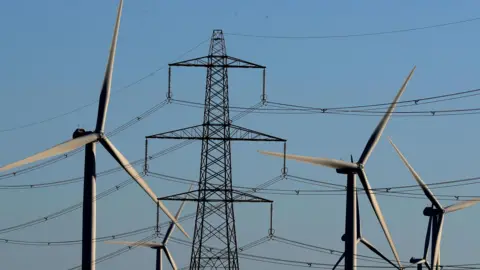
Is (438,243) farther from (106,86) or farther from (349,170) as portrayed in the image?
(106,86)

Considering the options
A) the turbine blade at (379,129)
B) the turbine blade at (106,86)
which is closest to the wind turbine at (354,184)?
the turbine blade at (379,129)

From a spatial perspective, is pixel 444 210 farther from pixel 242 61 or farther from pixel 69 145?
pixel 69 145

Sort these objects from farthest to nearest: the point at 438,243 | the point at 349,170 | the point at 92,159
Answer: the point at 438,243 < the point at 349,170 < the point at 92,159

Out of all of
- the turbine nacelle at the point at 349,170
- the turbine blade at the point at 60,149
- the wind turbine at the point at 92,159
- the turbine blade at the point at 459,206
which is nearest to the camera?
the turbine blade at the point at 60,149

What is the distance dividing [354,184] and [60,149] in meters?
23.5

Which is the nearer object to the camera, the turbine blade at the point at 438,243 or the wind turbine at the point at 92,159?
the wind turbine at the point at 92,159

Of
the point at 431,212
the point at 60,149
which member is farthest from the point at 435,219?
the point at 60,149

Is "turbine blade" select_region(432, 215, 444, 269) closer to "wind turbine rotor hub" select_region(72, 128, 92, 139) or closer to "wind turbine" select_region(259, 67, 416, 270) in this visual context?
"wind turbine" select_region(259, 67, 416, 270)

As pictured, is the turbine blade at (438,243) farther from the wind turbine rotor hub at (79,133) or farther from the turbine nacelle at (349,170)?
the wind turbine rotor hub at (79,133)

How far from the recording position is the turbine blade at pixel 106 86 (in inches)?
5674

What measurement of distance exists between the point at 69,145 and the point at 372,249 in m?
32.8

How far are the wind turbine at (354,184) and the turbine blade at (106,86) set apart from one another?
12.5m

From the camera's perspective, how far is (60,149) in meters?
139

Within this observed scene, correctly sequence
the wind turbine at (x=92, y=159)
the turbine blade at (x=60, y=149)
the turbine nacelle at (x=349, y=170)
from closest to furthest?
1. the turbine blade at (x=60, y=149)
2. the wind turbine at (x=92, y=159)
3. the turbine nacelle at (x=349, y=170)
